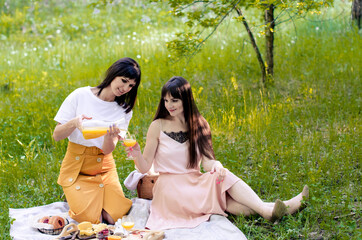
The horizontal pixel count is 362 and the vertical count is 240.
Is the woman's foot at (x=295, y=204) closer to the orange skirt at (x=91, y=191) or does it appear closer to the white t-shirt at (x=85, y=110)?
the orange skirt at (x=91, y=191)

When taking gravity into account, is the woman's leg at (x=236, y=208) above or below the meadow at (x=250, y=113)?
below

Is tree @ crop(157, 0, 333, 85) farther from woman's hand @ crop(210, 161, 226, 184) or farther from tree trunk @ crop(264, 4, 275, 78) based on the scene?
woman's hand @ crop(210, 161, 226, 184)

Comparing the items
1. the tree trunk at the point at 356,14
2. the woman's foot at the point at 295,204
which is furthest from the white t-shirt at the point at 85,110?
the tree trunk at the point at 356,14

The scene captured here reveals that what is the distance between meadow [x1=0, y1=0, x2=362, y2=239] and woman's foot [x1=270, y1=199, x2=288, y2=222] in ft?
0.26

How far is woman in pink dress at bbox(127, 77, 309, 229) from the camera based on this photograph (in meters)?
3.28

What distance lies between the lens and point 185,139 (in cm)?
348

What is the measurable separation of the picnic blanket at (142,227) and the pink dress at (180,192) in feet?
0.25

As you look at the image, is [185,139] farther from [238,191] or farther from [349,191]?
[349,191]

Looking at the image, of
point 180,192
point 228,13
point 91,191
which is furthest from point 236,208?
point 228,13

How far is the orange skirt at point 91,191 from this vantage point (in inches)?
134

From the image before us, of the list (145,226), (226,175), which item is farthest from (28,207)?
(226,175)

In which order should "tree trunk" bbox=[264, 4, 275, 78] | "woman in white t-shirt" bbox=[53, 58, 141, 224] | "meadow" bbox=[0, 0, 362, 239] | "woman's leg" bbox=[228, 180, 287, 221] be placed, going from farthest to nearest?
"tree trunk" bbox=[264, 4, 275, 78]
"meadow" bbox=[0, 0, 362, 239]
"woman in white t-shirt" bbox=[53, 58, 141, 224]
"woman's leg" bbox=[228, 180, 287, 221]

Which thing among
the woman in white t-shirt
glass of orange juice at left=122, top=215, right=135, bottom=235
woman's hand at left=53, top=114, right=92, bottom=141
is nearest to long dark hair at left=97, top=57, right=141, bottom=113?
the woman in white t-shirt

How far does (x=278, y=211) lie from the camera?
10.3 ft
